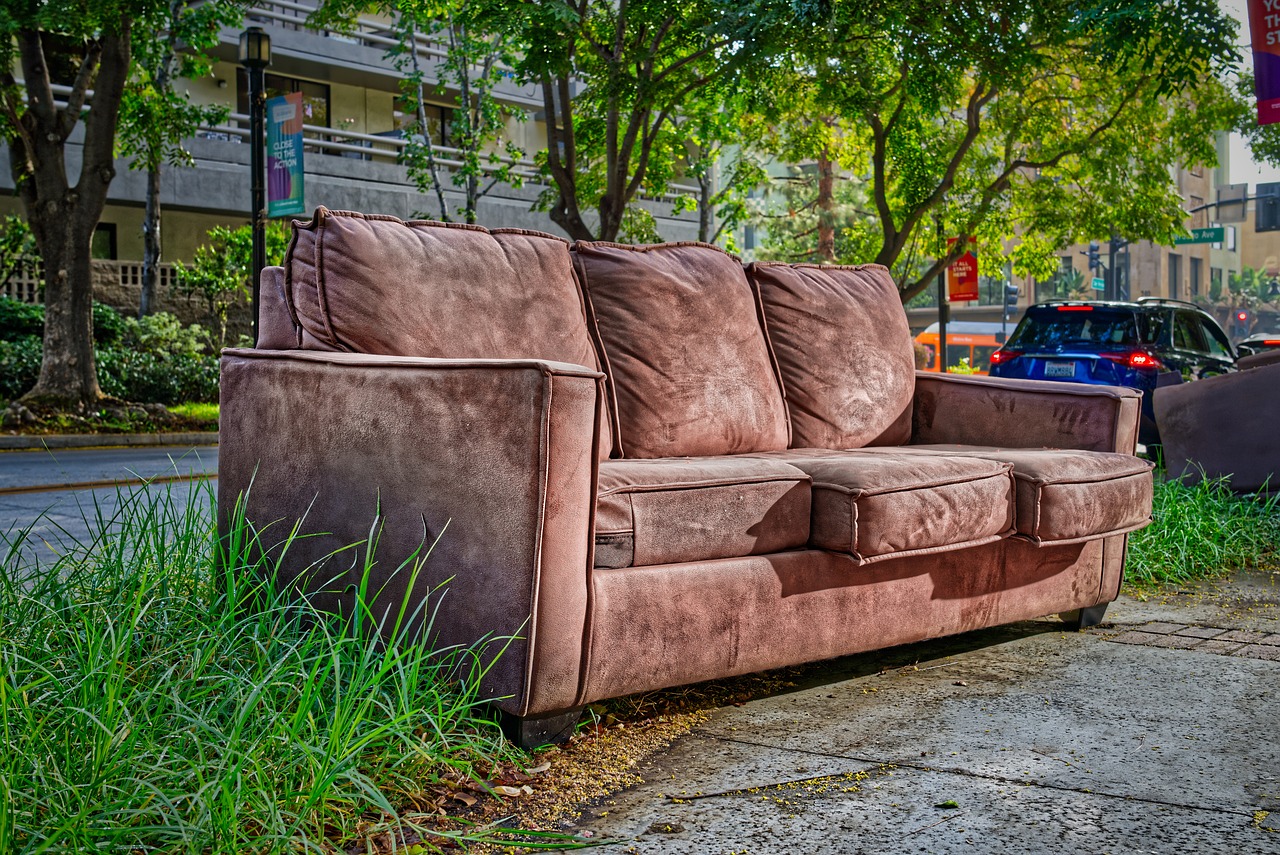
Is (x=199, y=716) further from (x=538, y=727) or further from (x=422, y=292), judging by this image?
(x=422, y=292)

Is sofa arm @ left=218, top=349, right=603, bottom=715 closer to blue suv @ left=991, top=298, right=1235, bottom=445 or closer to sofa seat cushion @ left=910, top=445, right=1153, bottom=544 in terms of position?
sofa seat cushion @ left=910, top=445, right=1153, bottom=544

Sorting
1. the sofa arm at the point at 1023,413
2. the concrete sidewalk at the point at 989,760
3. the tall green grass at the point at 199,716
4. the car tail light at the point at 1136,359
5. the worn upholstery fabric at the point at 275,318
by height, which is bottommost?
the concrete sidewalk at the point at 989,760

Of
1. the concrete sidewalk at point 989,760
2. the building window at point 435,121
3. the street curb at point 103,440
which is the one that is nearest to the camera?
the concrete sidewalk at point 989,760

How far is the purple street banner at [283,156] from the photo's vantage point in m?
14.1

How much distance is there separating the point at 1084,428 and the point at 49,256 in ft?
43.2

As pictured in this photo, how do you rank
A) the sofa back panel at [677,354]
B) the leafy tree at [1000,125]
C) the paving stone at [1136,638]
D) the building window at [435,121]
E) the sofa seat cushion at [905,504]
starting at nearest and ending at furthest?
the sofa seat cushion at [905,504] → the sofa back panel at [677,354] → the paving stone at [1136,638] → the leafy tree at [1000,125] → the building window at [435,121]

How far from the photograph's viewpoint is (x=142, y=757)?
2371 mm

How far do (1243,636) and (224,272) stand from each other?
67.7 ft

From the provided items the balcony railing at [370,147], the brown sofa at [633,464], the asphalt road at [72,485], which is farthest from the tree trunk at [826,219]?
the brown sofa at [633,464]

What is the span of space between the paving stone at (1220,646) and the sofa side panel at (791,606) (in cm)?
54

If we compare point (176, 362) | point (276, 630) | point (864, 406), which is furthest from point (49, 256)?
→ point (276, 630)

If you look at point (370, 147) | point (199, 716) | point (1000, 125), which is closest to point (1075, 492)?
point (199, 716)

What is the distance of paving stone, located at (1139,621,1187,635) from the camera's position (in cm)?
480

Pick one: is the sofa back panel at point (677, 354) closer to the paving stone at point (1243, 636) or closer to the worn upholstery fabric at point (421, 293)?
the worn upholstery fabric at point (421, 293)
